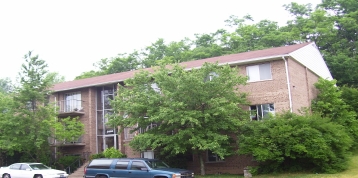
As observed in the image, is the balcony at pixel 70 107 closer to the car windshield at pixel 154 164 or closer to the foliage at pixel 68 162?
the foliage at pixel 68 162

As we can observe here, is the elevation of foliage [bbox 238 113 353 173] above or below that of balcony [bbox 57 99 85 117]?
below

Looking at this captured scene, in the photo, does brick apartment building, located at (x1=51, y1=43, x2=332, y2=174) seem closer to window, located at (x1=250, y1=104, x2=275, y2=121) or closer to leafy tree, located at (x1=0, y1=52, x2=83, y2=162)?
window, located at (x1=250, y1=104, x2=275, y2=121)

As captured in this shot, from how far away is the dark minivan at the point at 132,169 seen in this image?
1792 centimetres

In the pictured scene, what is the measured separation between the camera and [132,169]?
18.8 metres

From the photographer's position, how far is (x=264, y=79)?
78.7 feet

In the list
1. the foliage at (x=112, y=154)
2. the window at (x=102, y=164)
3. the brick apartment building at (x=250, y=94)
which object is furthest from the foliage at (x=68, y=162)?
the window at (x=102, y=164)

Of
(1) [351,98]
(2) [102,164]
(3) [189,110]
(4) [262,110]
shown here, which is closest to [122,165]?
(2) [102,164]

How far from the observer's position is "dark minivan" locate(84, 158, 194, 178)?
58.8 ft

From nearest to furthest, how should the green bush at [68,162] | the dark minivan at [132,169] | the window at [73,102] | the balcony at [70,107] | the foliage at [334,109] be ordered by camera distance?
the dark minivan at [132,169] → the foliage at [334,109] → the green bush at [68,162] → the balcony at [70,107] → the window at [73,102]

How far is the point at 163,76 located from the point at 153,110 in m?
1.89

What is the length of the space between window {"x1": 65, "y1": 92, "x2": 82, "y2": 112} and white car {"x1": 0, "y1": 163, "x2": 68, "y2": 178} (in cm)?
800

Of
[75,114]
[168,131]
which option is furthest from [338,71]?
[75,114]

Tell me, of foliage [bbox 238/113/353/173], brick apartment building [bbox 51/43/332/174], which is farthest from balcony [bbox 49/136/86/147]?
foliage [bbox 238/113/353/173]

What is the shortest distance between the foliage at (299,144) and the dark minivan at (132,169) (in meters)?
3.90
